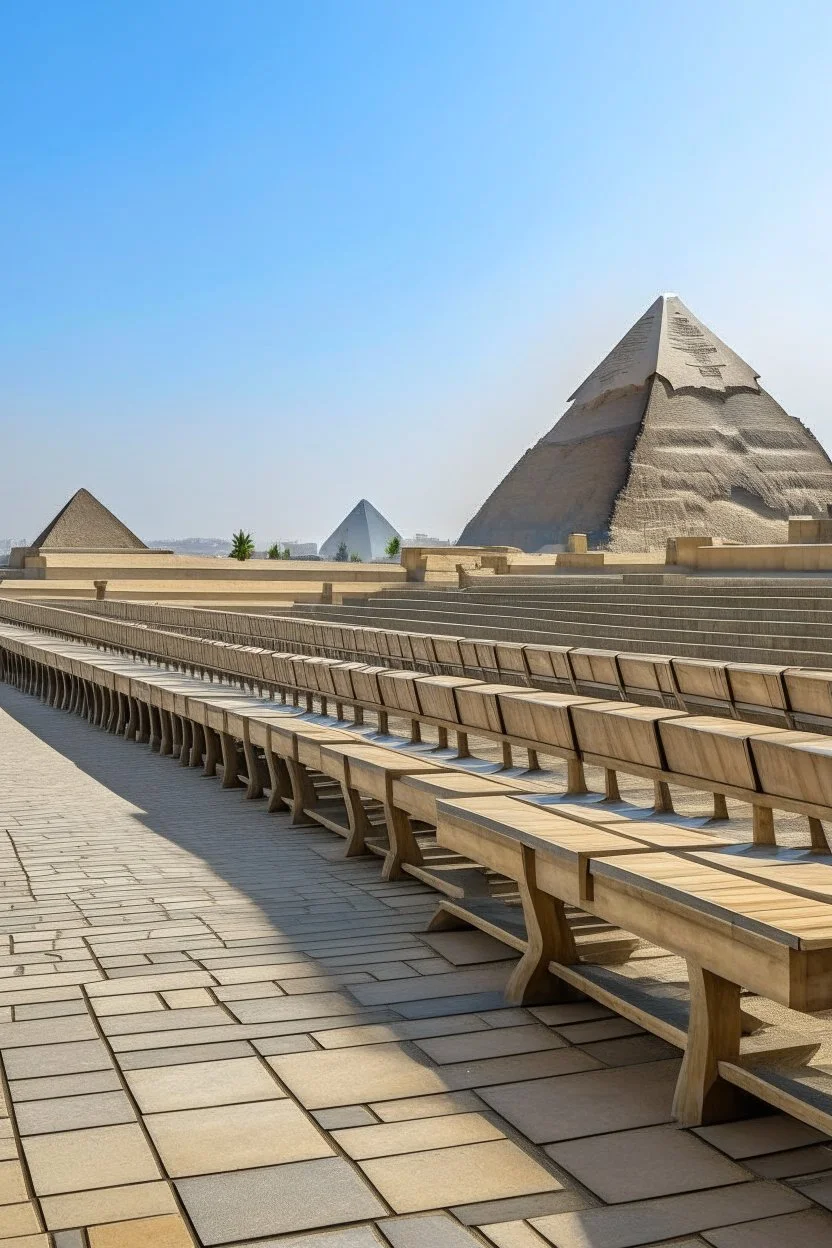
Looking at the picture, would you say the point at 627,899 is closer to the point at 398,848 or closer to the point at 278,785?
the point at 398,848

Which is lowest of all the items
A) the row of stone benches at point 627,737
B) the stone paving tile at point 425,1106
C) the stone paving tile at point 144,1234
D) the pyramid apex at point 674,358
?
the stone paving tile at point 425,1106

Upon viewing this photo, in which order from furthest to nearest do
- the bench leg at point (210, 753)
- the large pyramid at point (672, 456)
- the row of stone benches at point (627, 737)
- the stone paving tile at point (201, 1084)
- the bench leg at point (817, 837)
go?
the large pyramid at point (672, 456), the bench leg at point (210, 753), the bench leg at point (817, 837), the row of stone benches at point (627, 737), the stone paving tile at point (201, 1084)

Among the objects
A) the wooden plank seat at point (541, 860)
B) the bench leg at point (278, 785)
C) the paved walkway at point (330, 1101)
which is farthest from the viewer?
the bench leg at point (278, 785)

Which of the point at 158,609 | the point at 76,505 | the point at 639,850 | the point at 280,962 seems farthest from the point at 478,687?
the point at 76,505

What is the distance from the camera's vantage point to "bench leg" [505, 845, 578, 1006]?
141 inches

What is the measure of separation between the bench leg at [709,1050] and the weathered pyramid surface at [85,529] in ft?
249

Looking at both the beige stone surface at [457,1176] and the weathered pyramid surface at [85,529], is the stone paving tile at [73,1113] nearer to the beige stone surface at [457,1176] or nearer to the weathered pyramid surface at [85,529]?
the beige stone surface at [457,1176]

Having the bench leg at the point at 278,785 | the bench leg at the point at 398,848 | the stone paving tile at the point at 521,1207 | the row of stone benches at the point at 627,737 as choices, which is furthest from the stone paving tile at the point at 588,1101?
the bench leg at the point at 278,785

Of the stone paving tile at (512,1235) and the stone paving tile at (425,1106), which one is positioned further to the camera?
the stone paving tile at (425,1106)

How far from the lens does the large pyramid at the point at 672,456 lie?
12069cm

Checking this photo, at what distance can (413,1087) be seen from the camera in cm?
300

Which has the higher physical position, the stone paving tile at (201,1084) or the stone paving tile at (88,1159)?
the stone paving tile at (88,1159)

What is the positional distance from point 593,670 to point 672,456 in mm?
117992

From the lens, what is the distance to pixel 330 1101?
9.58ft
